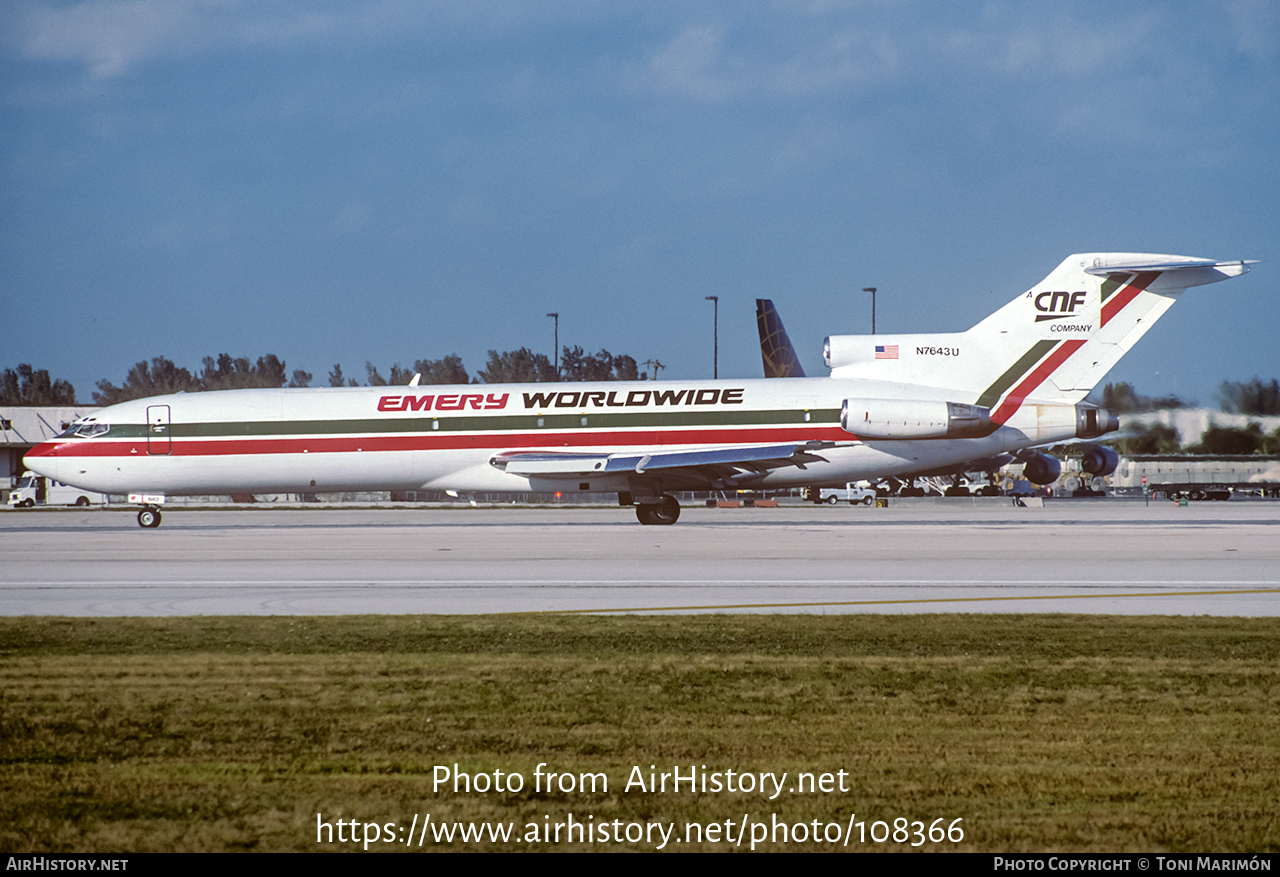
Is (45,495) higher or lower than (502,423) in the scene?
lower

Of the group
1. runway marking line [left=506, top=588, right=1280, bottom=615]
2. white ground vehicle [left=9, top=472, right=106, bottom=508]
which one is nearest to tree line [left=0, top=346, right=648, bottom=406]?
white ground vehicle [left=9, top=472, right=106, bottom=508]

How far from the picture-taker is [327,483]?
32062mm

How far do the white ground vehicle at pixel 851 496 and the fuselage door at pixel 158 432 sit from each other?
3111 cm

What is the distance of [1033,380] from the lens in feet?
105

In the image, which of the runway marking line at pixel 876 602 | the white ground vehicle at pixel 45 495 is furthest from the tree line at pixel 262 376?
the runway marking line at pixel 876 602

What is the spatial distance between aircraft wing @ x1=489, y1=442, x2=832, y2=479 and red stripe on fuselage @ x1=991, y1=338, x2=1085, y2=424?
5.23m

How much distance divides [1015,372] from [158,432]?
2409cm

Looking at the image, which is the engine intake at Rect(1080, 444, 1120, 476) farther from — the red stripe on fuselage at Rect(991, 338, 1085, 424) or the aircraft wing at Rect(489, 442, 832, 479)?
the aircraft wing at Rect(489, 442, 832, 479)

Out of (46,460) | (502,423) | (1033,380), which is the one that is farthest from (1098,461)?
(46,460)

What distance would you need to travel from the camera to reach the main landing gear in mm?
31453

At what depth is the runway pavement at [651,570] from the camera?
44.5 feet

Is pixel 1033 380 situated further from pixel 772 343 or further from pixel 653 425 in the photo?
pixel 772 343
